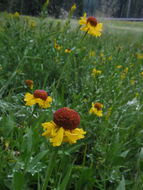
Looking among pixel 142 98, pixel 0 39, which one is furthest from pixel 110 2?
pixel 142 98

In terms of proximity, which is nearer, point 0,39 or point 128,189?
point 128,189

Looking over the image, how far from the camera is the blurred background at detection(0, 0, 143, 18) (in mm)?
2392

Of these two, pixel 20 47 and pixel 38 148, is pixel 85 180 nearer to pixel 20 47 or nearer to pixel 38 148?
pixel 38 148

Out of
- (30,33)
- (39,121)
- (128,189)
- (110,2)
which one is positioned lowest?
(128,189)

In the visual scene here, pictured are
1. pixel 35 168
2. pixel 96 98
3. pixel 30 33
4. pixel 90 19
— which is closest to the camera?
pixel 35 168

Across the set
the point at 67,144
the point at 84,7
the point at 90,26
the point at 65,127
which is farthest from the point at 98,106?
the point at 84,7

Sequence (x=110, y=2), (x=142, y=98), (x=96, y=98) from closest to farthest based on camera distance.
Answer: (x=96, y=98) < (x=142, y=98) < (x=110, y=2)

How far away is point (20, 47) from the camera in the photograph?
163cm

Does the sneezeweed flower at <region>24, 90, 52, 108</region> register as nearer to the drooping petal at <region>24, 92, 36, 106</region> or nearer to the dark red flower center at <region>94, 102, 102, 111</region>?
the drooping petal at <region>24, 92, 36, 106</region>

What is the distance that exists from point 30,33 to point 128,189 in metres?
1.63

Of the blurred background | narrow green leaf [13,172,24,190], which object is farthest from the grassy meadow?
the blurred background

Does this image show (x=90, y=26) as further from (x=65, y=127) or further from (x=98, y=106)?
(x=65, y=127)

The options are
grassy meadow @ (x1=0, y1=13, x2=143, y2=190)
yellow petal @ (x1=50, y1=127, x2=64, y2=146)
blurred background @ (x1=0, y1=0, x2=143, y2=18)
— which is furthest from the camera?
blurred background @ (x1=0, y1=0, x2=143, y2=18)

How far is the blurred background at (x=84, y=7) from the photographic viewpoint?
7.85 feet
